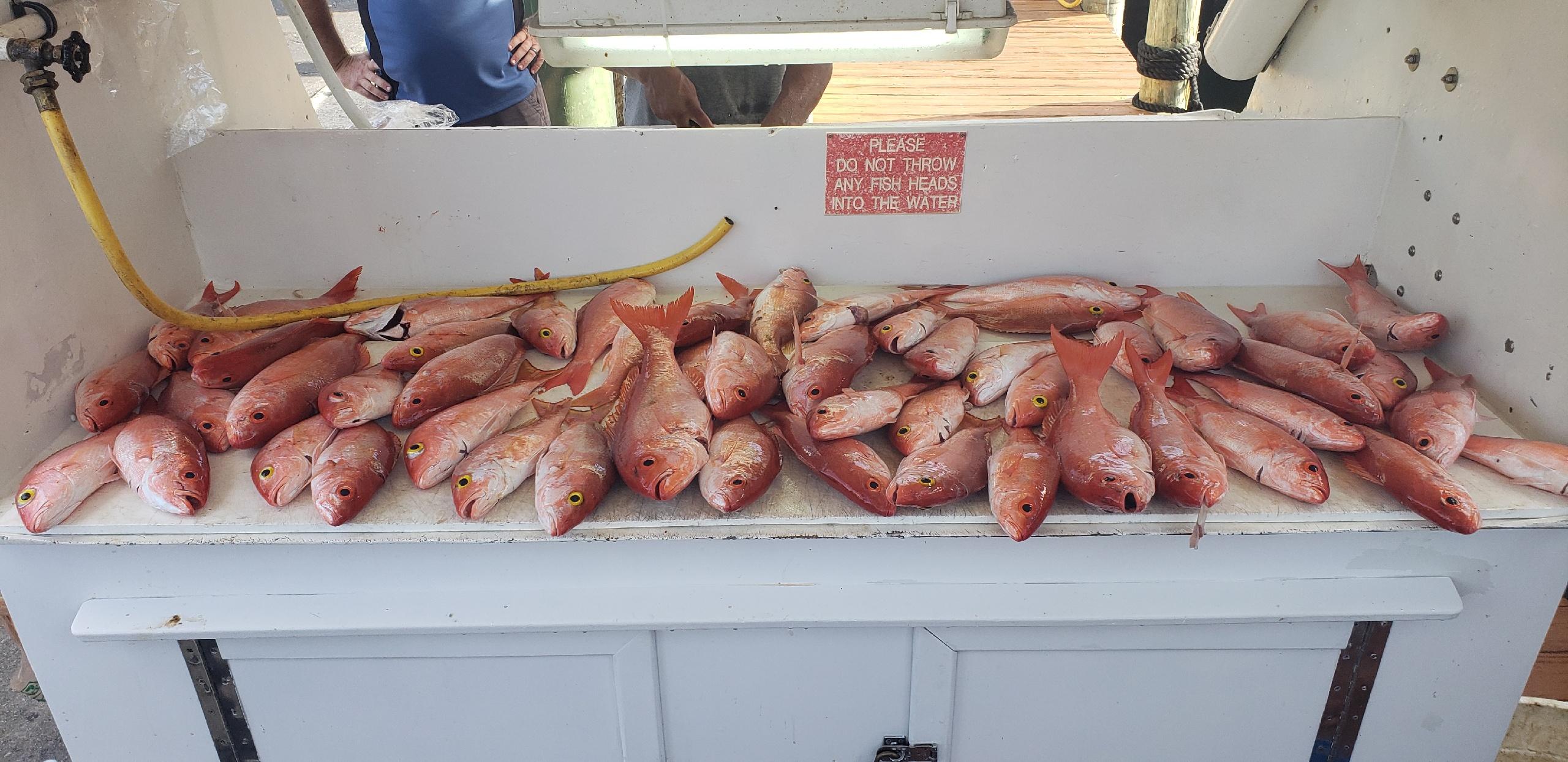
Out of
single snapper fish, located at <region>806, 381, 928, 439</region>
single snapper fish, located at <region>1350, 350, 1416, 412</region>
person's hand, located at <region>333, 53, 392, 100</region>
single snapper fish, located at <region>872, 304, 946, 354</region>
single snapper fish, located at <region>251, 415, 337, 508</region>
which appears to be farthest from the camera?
person's hand, located at <region>333, 53, 392, 100</region>

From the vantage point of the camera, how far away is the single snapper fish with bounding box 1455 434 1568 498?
1556 mm

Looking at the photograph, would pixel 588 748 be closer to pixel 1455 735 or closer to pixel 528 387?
pixel 528 387

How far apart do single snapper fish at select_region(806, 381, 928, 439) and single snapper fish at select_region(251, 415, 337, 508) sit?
2.92ft

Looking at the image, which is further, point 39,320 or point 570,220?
point 570,220

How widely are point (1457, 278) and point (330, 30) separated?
11.8 feet

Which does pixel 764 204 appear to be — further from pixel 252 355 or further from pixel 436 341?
pixel 252 355

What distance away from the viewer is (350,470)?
5.14 ft

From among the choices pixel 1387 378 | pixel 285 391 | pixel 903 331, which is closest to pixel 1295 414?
pixel 1387 378

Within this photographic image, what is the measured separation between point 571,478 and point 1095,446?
0.88 meters

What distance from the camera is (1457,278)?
6.39 feet

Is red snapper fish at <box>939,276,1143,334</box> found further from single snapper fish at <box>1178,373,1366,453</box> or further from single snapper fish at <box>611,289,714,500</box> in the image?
single snapper fish at <box>611,289,714,500</box>

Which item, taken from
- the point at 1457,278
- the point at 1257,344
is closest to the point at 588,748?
the point at 1257,344

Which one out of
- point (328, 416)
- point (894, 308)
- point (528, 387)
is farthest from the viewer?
point (894, 308)

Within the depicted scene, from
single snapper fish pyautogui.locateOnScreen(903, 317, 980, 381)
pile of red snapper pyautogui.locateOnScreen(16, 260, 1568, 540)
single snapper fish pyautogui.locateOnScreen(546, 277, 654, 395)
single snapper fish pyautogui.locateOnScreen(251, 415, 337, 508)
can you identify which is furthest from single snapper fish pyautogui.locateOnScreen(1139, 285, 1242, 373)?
single snapper fish pyautogui.locateOnScreen(251, 415, 337, 508)
